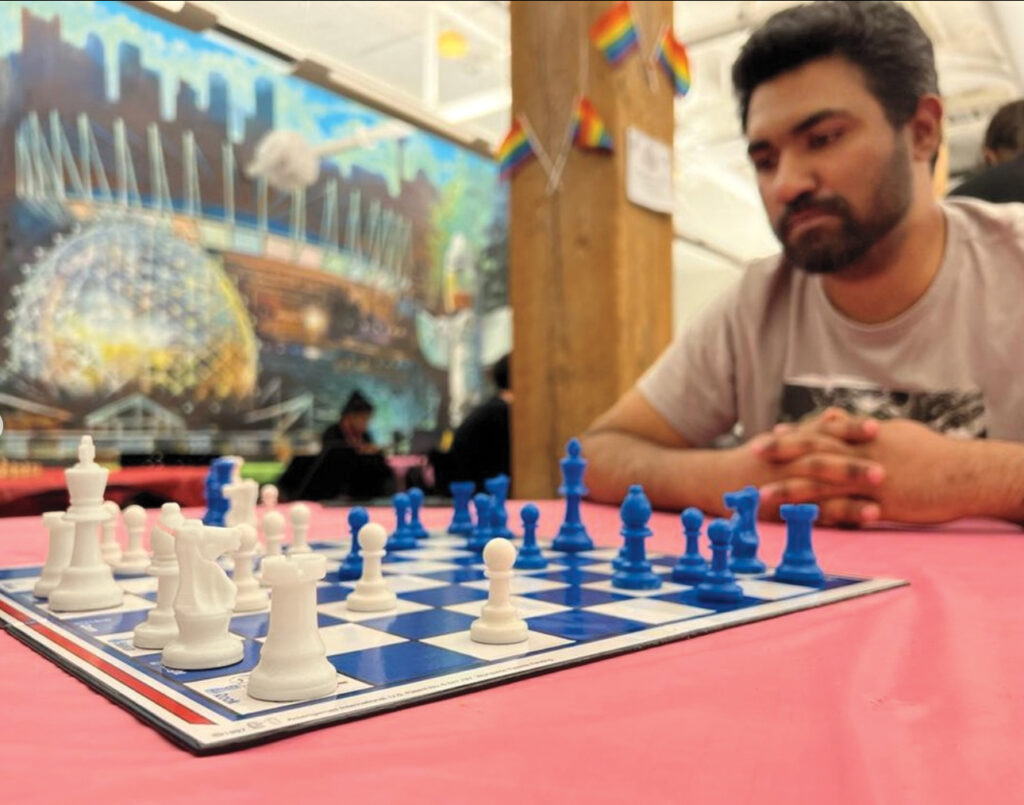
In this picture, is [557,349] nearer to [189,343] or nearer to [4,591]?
[4,591]

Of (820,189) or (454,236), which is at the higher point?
(454,236)

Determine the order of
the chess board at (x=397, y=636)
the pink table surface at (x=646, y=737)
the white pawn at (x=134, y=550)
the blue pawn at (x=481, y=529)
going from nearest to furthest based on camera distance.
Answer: the pink table surface at (x=646, y=737) < the chess board at (x=397, y=636) < the white pawn at (x=134, y=550) < the blue pawn at (x=481, y=529)

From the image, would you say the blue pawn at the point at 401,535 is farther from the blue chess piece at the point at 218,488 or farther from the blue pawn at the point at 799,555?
the blue pawn at the point at 799,555

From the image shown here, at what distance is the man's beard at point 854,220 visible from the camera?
5.42ft

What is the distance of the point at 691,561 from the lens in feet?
3.18

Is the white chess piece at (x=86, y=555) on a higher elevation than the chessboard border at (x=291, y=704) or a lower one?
higher

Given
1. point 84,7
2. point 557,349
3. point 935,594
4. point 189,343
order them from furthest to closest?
1. point 189,343
2. point 84,7
3. point 557,349
4. point 935,594

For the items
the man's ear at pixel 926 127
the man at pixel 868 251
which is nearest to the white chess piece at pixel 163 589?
the man at pixel 868 251

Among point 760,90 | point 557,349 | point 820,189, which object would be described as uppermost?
point 760,90

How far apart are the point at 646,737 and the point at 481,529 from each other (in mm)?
802

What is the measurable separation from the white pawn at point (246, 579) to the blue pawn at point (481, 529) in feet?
1.29

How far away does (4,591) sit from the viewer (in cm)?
90

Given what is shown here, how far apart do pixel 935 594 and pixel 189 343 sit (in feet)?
17.0

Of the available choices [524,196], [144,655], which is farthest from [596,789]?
[524,196]
